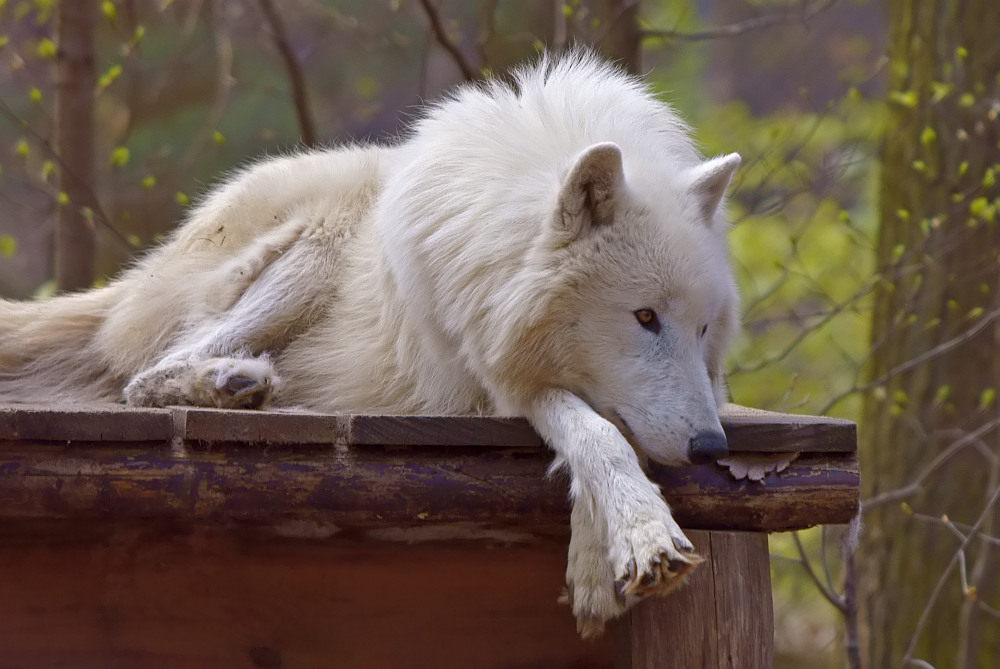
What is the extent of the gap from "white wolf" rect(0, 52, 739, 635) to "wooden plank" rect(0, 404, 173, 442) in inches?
22.0

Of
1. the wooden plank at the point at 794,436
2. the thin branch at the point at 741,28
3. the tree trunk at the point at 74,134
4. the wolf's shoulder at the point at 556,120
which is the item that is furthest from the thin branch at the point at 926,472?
the tree trunk at the point at 74,134

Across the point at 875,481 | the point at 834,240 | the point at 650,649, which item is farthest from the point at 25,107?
the point at 650,649

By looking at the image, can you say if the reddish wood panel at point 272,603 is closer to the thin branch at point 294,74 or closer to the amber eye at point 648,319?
the amber eye at point 648,319

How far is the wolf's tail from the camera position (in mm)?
3328

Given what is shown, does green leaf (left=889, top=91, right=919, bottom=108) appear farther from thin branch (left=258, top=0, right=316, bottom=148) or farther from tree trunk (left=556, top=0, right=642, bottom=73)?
thin branch (left=258, top=0, right=316, bottom=148)

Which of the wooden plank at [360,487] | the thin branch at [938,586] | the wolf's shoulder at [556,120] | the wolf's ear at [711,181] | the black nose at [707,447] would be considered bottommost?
the thin branch at [938,586]

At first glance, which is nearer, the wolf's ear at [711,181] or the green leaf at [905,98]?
the wolf's ear at [711,181]

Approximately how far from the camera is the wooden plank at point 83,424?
2.23 metres

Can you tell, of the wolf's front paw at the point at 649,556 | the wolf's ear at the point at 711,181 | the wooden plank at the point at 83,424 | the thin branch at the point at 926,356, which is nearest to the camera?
the wolf's front paw at the point at 649,556

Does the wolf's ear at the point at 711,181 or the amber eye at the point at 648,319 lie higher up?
the wolf's ear at the point at 711,181

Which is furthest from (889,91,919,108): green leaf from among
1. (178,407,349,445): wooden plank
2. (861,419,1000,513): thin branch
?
(178,407,349,445): wooden plank

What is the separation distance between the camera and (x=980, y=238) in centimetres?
505

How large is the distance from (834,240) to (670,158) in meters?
5.39

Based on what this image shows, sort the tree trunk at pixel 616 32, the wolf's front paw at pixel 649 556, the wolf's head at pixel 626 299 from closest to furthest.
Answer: the wolf's front paw at pixel 649 556 < the wolf's head at pixel 626 299 < the tree trunk at pixel 616 32
